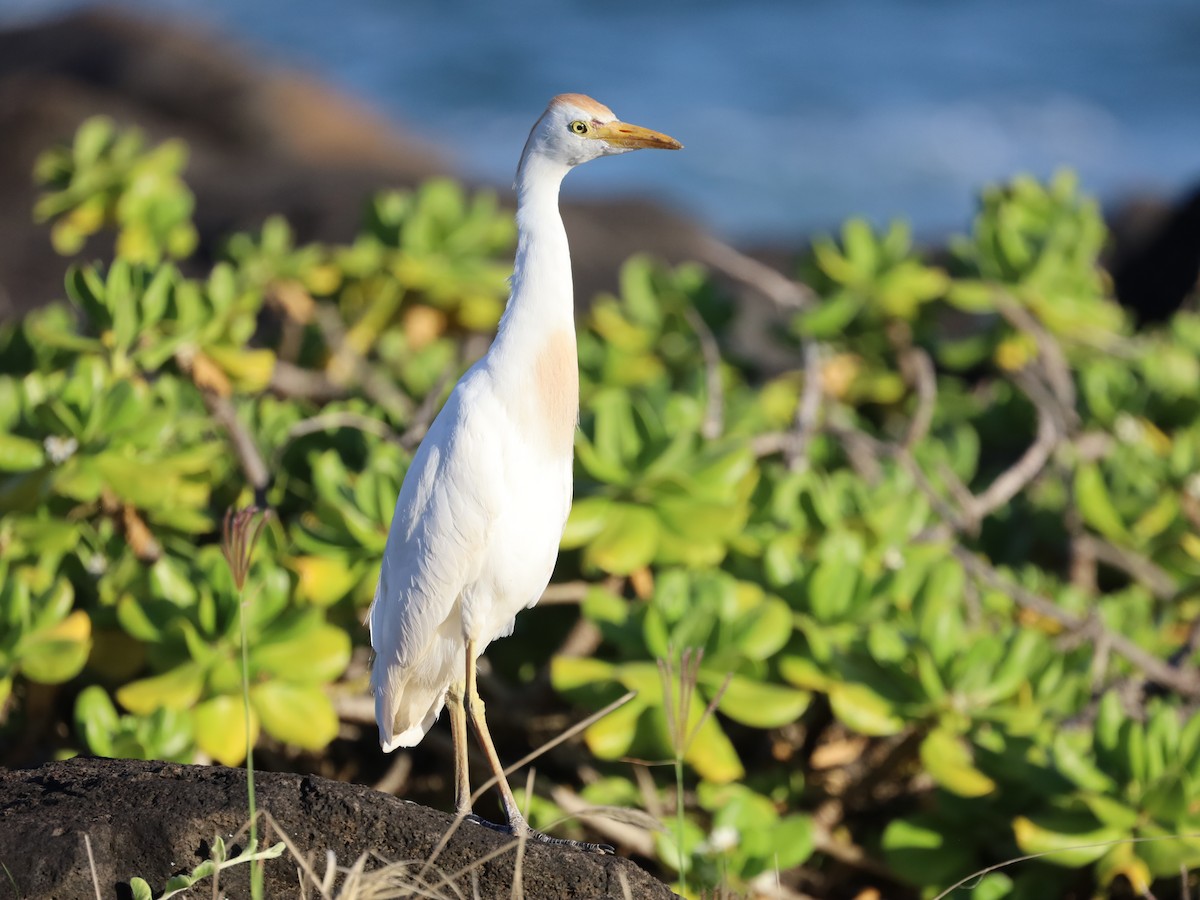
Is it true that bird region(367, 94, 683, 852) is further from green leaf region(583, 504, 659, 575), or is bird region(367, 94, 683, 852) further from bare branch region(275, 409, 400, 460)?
bare branch region(275, 409, 400, 460)

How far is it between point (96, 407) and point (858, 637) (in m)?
1.95

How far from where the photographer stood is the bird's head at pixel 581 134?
267 cm

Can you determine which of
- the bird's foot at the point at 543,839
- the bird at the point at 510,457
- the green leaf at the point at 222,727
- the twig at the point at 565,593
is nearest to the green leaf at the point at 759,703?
the twig at the point at 565,593

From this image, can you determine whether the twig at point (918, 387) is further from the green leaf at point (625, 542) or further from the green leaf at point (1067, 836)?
the green leaf at point (1067, 836)

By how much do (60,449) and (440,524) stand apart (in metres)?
1.19

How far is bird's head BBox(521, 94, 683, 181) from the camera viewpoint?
105 inches

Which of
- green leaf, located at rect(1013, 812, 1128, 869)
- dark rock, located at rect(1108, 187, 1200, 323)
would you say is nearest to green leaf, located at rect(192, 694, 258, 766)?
green leaf, located at rect(1013, 812, 1128, 869)

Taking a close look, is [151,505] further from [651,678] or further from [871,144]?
[871,144]

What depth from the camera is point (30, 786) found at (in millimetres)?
2178

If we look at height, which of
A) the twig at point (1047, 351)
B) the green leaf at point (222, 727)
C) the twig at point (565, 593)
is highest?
the twig at point (1047, 351)

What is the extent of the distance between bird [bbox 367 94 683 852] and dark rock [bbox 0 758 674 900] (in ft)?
1.62

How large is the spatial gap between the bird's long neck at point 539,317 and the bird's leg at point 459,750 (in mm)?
580

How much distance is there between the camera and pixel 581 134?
268cm

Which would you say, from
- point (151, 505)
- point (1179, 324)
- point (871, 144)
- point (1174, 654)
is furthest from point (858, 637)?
point (871, 144)
